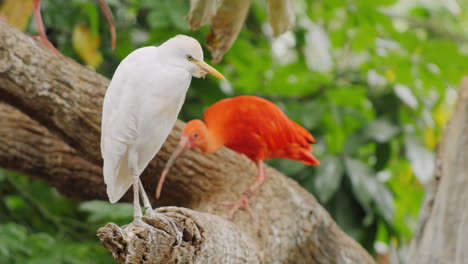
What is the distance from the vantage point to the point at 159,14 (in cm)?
278

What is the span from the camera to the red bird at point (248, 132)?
1.73 m

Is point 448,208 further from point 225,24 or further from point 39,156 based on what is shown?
point 39,156

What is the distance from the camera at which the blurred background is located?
2.98 m

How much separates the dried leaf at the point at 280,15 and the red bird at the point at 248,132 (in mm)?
223

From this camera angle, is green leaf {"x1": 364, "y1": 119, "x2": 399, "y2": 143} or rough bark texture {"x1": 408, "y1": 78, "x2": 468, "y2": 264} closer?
rough bark texture {"x1": 408, "y1": 78, "x2": 468, "y2": 264}

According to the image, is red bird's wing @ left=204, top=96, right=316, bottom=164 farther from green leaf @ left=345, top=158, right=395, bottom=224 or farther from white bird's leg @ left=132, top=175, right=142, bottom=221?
green leaf @ left=345, top=158, right=395, bottom=224

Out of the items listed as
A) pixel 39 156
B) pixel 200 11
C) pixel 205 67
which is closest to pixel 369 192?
pixel 39 156

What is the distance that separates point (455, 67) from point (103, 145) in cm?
208

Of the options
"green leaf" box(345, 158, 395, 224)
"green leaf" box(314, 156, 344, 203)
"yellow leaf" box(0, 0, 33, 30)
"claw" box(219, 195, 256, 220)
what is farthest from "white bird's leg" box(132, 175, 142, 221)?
"green leaf" box(345, 158, 395, 224)

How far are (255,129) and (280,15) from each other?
1.12 feet

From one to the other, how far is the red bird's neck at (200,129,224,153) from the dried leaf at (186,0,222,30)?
287 millimetres

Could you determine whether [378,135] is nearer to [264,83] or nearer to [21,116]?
[264,83]

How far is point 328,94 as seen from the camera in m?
3.25

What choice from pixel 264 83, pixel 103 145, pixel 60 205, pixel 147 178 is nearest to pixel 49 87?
pixel 147 178
